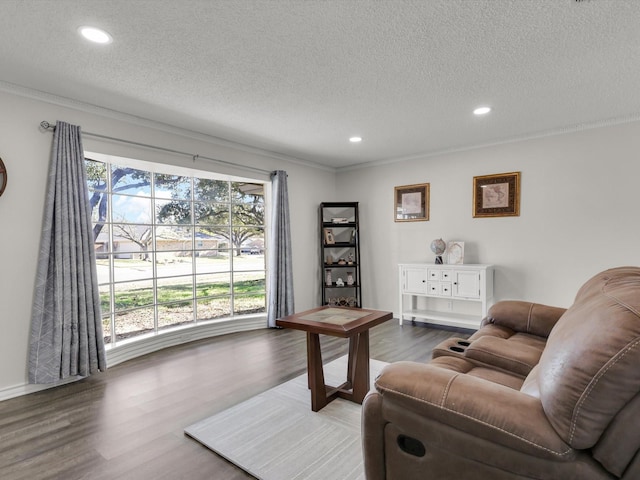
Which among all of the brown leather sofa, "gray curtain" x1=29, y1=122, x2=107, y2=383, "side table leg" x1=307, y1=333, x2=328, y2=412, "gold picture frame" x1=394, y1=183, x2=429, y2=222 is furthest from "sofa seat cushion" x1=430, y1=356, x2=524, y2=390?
"gold picture frame" x1=394, y1=183, x2=429, y2=222

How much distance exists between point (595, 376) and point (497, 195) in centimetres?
387

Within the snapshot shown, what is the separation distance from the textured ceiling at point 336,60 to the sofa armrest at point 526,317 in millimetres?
1762

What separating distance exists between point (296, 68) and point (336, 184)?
361 cm

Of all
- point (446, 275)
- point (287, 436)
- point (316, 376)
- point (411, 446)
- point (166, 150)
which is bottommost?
point (287, 436)

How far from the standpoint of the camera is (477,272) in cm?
423

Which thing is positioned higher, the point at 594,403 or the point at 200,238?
the point at 200,238

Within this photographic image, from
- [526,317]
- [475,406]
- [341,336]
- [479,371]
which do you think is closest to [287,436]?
[341,336]

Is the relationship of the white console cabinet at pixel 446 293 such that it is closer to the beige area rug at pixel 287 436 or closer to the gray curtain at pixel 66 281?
the beige area rug at pixel 287 436

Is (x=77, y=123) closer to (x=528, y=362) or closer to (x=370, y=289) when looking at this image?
(x=528, y=362)

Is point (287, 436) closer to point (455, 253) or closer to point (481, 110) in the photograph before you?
point (481, 110)

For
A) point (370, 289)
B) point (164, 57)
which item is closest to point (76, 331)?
point (164, 57)

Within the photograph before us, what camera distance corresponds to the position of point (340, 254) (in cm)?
580

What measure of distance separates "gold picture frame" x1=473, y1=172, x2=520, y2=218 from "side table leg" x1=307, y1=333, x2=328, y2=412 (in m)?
3.15

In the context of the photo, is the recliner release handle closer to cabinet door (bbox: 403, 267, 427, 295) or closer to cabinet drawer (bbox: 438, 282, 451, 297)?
cabinet drawer (bbox: 438, 282, 451, 297)
